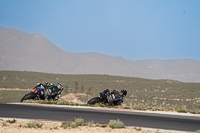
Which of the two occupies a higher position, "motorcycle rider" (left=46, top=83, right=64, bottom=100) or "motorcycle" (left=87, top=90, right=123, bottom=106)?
"motorcycle rider" (left=46, top=83, right=64, bottom=100)

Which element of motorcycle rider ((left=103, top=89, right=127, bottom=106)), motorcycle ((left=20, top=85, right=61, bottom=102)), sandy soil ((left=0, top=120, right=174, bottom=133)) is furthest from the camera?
motorcycle ((left=20, top=85, right=61, bottom=102))

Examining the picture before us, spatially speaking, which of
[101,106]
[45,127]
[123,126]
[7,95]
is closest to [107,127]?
[123,126]

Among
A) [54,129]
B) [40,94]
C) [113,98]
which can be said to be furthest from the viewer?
[40,94]

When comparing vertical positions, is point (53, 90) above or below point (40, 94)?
above

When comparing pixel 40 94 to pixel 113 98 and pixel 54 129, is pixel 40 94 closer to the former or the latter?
pixel 113 98

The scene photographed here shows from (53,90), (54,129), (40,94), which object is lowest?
(54,129)

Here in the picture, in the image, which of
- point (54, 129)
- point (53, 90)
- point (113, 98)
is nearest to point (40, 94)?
point (53, 90)

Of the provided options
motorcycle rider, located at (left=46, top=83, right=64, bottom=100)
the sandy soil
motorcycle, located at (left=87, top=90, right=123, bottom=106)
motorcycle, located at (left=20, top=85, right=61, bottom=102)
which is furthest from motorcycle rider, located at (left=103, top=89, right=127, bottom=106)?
the sandy soil

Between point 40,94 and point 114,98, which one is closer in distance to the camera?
point 114,98

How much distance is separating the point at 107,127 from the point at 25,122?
11.9ft

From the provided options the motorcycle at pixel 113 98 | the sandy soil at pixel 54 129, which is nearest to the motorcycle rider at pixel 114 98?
the motorcycle at pixel 113 98

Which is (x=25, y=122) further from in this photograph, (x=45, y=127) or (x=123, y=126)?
(x=123, y=126)

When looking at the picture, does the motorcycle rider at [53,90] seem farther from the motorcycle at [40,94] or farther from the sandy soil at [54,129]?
the sandy soil at [54,129]

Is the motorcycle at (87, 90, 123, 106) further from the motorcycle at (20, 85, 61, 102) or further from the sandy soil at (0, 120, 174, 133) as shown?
the sandy soil at (0, 120, 174, 133)
